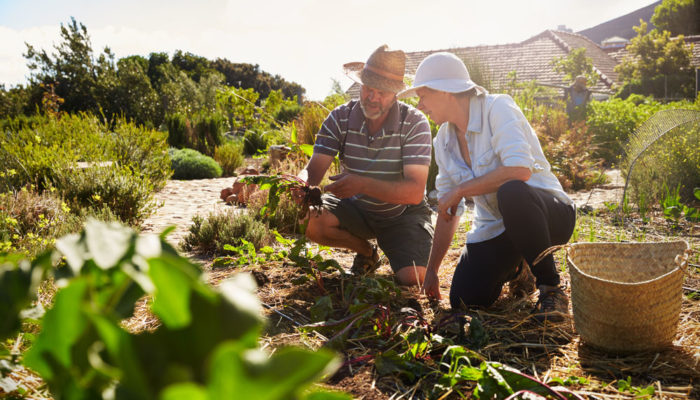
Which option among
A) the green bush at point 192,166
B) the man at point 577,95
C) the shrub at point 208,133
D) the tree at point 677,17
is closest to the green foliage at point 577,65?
the man at point 577,95

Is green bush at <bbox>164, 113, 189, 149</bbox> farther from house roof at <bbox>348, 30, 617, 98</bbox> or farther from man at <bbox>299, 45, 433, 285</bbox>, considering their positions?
man at <bbox>299, 45, 433, 285</bbox>

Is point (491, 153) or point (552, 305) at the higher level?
point (491, 153)

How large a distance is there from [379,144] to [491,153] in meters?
0.86

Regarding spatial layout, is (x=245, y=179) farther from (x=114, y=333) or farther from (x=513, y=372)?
(x=114, y=333)

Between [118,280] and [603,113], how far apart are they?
43.2 ft

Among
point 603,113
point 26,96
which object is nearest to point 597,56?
A: point 603,113

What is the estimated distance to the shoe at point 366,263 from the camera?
3.28 metres

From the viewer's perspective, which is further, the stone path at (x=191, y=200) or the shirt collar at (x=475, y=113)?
the stone path at (x=191, y=200)

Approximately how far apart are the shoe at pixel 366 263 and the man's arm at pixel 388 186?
1.84ft

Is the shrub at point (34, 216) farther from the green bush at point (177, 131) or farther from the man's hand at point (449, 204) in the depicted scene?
the green bush at point (177, 131)

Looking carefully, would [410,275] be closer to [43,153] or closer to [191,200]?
[191,200]

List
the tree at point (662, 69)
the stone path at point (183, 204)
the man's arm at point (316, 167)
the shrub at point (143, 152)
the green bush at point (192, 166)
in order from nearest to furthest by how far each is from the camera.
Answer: the man's arm at point (316, 167) < the stone path at point (183, 204) < the shrub at point (143, 152) < the green bush at point (192, 166) < the tree at point (662, 69)

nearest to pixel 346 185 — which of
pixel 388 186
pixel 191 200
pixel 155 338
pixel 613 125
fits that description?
pixel 388 186

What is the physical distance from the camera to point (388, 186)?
292 centimetres
